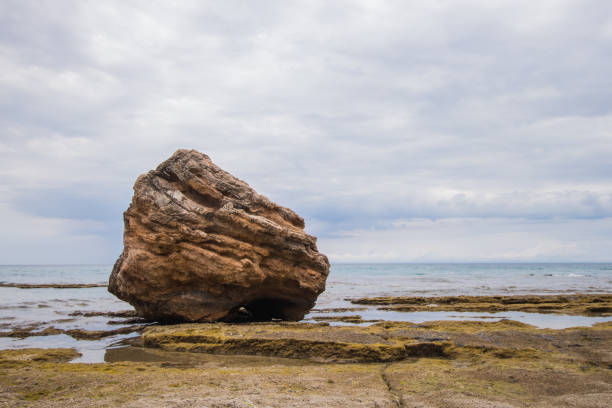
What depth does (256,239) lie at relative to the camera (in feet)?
55.1

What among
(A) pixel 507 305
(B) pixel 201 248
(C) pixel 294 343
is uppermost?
(B) pixel 201 248

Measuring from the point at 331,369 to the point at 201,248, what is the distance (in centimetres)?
856

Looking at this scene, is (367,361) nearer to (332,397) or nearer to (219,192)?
(332,397)

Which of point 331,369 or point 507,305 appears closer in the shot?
point 331,369

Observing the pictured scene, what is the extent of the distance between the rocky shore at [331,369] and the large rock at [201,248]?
2781 millimetres

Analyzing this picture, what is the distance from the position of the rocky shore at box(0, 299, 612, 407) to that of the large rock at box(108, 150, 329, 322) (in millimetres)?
2781

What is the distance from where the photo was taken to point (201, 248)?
16.1 m

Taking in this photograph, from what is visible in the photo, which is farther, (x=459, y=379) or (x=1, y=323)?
(x=1, y=323)

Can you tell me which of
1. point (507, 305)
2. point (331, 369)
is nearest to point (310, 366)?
point (331, 369)

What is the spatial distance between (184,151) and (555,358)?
14.5m

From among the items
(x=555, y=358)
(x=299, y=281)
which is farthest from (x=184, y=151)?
(x=555, y=358)

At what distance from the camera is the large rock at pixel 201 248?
52.5ft

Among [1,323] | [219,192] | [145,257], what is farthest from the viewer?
[1,323]

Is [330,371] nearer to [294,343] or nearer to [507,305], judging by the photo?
[294,343]
